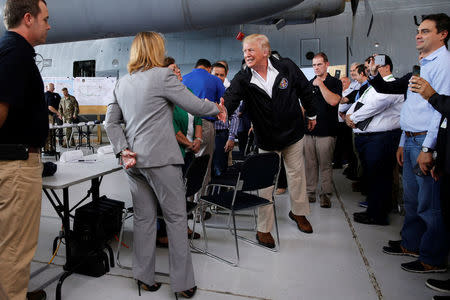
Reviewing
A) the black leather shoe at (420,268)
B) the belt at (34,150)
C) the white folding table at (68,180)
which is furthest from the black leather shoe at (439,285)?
the belt at (34,150)

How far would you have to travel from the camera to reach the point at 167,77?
5.75 feet

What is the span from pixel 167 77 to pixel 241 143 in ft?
11.6

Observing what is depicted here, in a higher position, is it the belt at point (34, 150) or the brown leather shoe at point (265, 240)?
the belt at point (34, 150)

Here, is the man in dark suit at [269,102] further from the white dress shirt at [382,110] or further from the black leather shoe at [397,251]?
the black leather shoe at [397,251]

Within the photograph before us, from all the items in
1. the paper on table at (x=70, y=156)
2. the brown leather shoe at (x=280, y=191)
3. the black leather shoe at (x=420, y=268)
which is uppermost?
the paper on table at (x=70, y=156)

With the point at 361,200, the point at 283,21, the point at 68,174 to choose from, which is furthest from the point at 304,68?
the point at 68,174

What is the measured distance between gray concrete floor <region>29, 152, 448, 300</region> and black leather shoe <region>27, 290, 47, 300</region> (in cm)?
6

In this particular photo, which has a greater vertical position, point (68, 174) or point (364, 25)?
point (364, 25)

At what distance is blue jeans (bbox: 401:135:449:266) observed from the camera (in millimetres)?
2012

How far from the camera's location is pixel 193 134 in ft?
10.00

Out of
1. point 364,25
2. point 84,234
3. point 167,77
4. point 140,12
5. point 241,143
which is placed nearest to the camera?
point 167,77

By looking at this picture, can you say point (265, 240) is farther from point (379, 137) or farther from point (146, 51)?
point (146, 51)

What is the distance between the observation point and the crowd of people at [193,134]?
4.50 feet

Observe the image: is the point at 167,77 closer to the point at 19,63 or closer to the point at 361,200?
the point at 19,63
